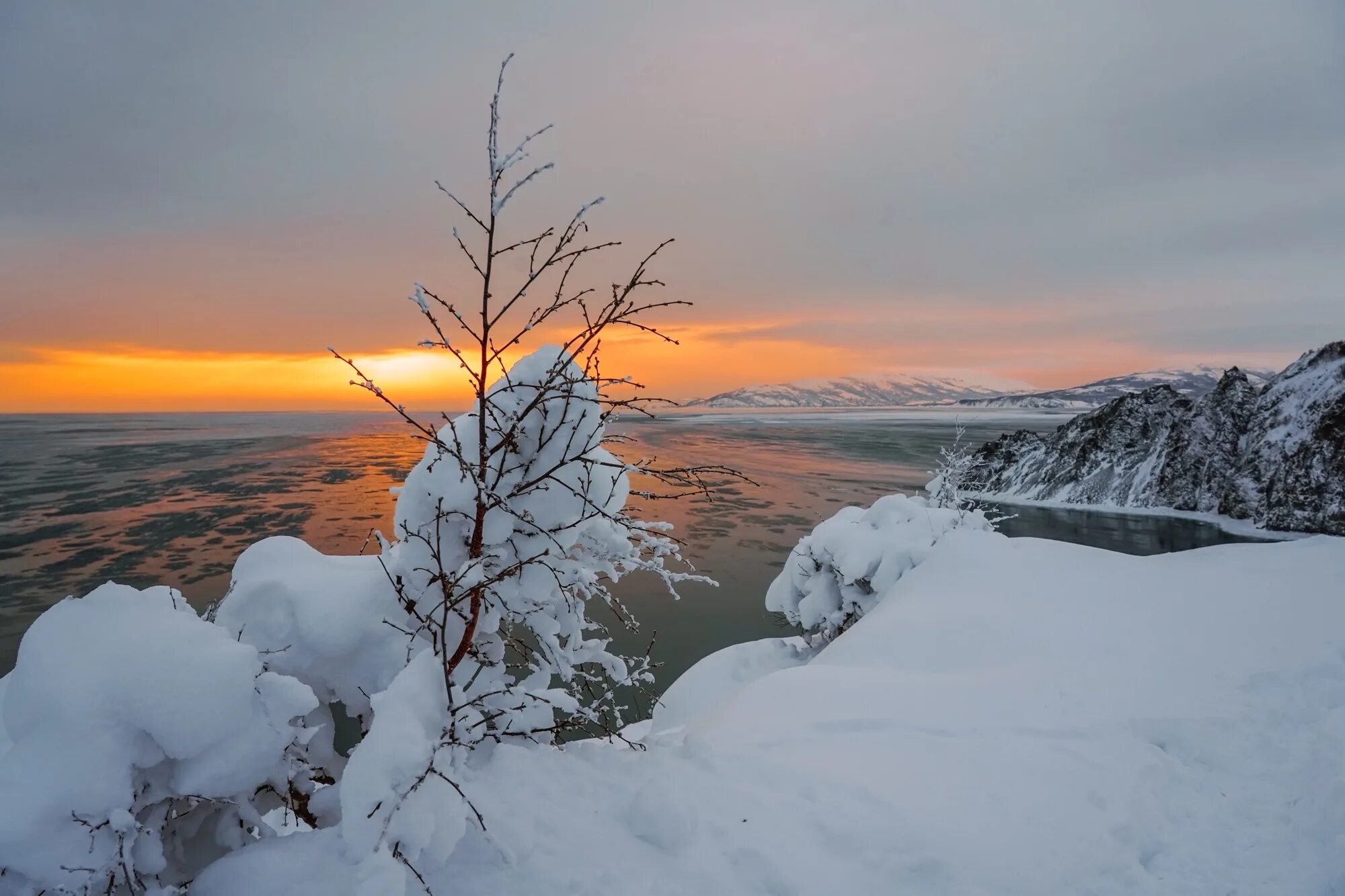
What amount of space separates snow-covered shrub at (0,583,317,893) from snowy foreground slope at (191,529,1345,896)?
286mm

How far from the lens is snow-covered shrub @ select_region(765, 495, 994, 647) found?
1070 cm

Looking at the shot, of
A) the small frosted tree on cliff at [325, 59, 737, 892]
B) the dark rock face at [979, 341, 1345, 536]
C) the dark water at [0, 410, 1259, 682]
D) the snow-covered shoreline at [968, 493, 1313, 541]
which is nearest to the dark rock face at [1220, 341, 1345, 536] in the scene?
the dark rock face at [979, 341, 1345, 536]

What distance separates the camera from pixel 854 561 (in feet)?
36.2

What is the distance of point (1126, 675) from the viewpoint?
221 inches

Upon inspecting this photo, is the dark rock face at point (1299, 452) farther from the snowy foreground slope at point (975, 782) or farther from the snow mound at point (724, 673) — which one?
the snow mound at point (724, 673)

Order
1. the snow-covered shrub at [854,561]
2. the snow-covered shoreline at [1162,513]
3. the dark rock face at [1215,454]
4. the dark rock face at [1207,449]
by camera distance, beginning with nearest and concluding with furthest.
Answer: the snow-covered shrub at [854,561], the dark rock face at [1215,454], the snow-covered shoreline at [1162,513], the dark rock face at [1207,449]

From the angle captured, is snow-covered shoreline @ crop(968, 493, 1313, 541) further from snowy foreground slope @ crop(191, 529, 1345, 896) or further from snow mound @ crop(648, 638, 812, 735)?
snowy foreground slope @ crop(191, 529, 1345, 896)

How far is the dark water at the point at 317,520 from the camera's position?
15.6 m

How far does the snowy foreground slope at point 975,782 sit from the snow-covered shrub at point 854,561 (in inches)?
145

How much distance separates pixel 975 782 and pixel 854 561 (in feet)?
23.8

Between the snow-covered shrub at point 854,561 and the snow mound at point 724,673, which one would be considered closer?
the snow mound at point 724,673

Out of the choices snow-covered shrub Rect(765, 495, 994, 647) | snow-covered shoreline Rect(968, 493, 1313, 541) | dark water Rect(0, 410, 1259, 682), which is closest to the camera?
snow-covered shrub Rect(765, 495, 994, 647)

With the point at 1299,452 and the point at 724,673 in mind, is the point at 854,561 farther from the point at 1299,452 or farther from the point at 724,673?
the point at 1299,452

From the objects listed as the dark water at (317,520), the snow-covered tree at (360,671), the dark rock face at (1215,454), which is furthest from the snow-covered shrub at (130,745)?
the dark rock face at (1215,454)
